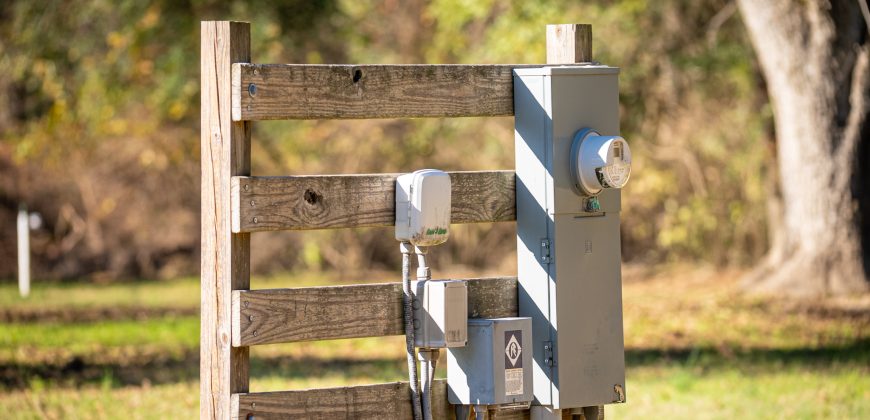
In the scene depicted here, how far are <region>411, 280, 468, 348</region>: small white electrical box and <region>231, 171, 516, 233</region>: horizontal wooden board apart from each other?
29cm

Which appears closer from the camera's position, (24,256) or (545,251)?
(545,251)

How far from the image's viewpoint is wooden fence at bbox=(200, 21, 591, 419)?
4203 millimetres

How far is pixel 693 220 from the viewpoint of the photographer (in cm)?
1712

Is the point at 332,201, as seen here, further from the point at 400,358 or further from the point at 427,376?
the point at 400,358

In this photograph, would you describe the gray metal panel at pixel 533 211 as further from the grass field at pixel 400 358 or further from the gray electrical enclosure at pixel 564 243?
the grass field at pixel 400 358

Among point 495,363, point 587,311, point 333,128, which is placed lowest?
point 495,363

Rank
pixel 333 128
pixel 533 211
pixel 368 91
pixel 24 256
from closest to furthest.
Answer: pixel 368 91
pixel 533 211
pixel 24 256
pixel 333 128

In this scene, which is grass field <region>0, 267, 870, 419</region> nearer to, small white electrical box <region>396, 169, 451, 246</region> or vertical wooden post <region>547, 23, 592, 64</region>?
vertical wooden post <region>547, 23, 592, 64</region>

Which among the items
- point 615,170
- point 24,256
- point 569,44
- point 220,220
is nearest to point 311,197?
point 220,220

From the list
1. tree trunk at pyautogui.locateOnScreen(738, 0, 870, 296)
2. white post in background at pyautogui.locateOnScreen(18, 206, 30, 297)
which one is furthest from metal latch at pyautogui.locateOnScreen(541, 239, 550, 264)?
white post in background at pyautogui.locateOnScreen(18, 206, 30, 297)

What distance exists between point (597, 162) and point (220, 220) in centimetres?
138

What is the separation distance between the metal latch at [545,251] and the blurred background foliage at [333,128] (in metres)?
10.5

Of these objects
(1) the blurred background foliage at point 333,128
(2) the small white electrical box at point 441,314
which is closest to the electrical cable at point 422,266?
(2) the small white electrical box at point 441,314

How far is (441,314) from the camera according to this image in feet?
14.5
